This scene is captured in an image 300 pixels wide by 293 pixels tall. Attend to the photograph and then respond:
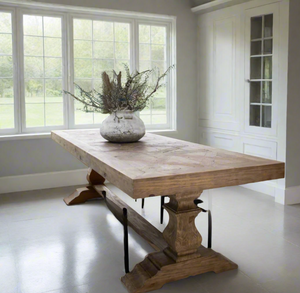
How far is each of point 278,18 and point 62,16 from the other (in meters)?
2.70

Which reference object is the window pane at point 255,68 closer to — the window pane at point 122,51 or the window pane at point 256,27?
the window pane at point 256,27

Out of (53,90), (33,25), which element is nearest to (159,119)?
(53,90)

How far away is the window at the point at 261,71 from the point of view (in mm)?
4488

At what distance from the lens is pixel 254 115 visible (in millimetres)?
4789

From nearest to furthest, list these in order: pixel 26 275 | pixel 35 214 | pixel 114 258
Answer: pixel 26 275 < pixel 114 258 < pixel 35 214

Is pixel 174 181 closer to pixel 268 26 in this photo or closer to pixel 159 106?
pixel 268 26

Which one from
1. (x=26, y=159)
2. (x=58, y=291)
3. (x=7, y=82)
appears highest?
(x=7, y=82)

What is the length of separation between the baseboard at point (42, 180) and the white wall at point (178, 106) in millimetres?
64

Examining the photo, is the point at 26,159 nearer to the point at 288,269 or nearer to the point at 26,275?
the point at 26,275

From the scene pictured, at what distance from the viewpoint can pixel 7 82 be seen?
16.0 feet

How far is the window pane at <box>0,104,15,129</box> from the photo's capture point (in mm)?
4898

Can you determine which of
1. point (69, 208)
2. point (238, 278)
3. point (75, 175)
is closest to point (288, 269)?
point (238, 278)

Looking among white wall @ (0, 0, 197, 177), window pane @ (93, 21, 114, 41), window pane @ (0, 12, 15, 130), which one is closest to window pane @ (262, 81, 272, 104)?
white wall @ (0, 0, 197, 177)

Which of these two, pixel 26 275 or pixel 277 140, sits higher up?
pixel 277 140
